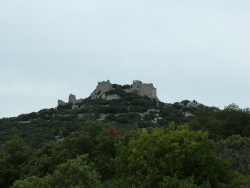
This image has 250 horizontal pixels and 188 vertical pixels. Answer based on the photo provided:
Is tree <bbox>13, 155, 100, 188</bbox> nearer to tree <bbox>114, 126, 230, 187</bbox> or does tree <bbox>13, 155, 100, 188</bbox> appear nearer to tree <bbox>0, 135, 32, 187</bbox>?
tree <bbox>114, 126, 230, 187</bbox>

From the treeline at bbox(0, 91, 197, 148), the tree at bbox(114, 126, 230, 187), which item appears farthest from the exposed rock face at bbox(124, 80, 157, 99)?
the tree at bbox(114, 126, 230, 187)

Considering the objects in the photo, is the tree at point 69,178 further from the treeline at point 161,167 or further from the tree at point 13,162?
the tree at point 13,162

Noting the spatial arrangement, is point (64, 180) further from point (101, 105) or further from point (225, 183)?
point (101, 105)

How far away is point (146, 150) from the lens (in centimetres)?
2634

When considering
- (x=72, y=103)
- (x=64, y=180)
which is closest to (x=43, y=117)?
(x=72, y=103)

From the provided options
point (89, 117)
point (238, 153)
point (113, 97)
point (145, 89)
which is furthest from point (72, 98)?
point (238, 153)

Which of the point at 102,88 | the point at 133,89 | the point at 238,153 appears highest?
the point at 102,88

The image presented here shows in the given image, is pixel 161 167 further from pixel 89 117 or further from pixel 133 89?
pixel 133 89

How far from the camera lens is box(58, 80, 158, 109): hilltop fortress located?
123 m

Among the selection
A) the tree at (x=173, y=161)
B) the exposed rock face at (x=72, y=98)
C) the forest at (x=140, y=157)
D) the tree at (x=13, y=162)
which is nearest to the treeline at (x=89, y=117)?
the exposed rock face at (x=72, y=98)

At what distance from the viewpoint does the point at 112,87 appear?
130m

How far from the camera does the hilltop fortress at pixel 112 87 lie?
123 m

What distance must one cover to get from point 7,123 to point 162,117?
4167 centimetres

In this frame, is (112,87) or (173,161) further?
(112,87)
